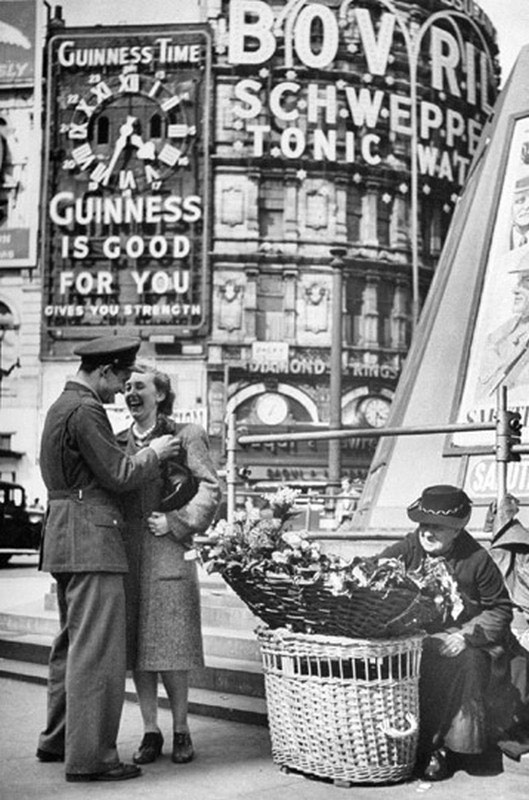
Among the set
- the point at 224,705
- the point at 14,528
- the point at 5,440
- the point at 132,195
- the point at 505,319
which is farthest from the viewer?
the point at 132,195

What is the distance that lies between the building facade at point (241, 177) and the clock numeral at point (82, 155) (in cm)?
6

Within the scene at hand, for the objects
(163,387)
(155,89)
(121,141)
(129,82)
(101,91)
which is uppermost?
(129,82)

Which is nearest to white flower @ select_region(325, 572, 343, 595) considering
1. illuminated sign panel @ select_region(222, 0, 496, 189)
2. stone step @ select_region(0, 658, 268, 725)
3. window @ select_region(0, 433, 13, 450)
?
stone step @ select_region(0, 658, 268, 725)

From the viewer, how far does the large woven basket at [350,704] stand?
2682 millimetres

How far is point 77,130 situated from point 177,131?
1.90m

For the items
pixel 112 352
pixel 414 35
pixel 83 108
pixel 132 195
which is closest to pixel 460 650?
pixel 112 352

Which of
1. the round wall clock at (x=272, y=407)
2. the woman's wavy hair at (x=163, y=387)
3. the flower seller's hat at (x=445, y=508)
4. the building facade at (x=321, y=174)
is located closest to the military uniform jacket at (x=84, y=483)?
the woman's wavy hair at (x=163, y=387)

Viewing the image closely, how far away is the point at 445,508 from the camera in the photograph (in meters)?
2.96

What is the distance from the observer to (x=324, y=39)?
20.3 metres

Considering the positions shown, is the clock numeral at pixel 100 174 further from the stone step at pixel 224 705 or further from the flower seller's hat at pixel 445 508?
the flower seller's hat at pixel 445 508

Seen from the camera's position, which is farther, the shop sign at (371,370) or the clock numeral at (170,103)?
the shop sign at (371,370)

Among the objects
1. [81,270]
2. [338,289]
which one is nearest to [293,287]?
[81,270]

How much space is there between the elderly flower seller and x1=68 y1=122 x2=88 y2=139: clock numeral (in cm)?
1853

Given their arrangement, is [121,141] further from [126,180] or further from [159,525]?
[159,525]
